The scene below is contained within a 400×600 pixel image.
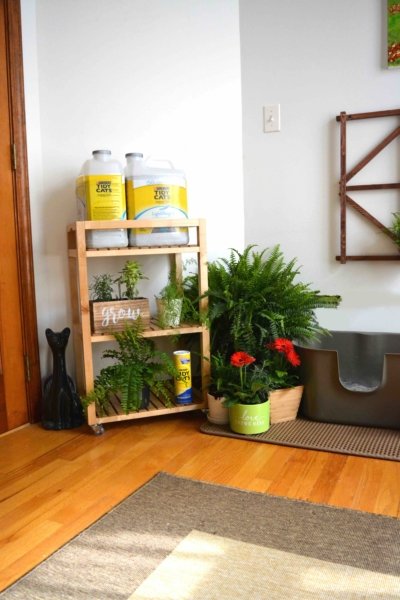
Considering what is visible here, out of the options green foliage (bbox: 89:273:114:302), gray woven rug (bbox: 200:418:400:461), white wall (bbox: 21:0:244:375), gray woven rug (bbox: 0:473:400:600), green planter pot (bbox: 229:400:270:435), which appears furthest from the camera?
white wall (bbox: 21:0:244:375)

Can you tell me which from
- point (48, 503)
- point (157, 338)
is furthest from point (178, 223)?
point (48, 503)

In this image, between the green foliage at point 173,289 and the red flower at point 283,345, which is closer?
the red flower at point 283,345

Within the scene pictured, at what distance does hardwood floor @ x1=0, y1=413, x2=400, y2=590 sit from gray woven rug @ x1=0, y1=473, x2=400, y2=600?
0.07m

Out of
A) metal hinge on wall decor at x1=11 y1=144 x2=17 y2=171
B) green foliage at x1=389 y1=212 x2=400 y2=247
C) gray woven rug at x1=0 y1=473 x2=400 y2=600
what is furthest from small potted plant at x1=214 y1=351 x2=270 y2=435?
metal hinge on wall decor at x1=11 y1=144 x2=17 y2=171

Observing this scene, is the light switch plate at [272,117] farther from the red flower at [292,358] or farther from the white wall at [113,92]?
the red flower at [292,358]

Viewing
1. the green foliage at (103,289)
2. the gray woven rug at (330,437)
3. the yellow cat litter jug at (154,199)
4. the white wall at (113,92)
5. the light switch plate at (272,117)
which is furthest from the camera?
the light switch plate at (272,117)

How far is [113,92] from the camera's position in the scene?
2.47 meters

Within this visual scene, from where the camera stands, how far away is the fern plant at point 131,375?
7.09 ft

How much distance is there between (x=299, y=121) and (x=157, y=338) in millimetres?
1158

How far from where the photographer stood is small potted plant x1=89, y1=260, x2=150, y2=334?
7.14 ft

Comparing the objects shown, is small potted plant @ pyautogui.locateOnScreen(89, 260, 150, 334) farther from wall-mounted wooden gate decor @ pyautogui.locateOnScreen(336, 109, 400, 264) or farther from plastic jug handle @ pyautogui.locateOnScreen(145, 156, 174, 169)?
wall-mounted wooden gate decor @ pyautogui.locateOnScreen(336, 109, 400, 264)

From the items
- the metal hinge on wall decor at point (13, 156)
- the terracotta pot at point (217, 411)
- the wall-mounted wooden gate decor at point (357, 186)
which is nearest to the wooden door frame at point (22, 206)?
the metal hinge on wall decor at point (13, 156)

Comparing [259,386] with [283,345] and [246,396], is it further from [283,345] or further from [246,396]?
[283,345]

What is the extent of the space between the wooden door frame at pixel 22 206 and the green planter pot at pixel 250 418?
0.87 meters
